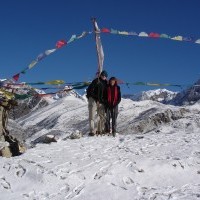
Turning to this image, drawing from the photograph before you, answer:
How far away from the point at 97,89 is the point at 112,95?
580mm

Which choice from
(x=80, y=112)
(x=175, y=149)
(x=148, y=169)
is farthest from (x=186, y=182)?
(x=80, y=112)

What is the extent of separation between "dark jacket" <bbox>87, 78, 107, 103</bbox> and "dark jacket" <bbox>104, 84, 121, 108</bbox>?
151 mm

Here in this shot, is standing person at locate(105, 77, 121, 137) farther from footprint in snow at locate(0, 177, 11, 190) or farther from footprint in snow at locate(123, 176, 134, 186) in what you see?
footprint in snow at locate(0, 177, 11, 190)

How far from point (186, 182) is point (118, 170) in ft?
5.13

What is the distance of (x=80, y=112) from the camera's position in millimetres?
72125

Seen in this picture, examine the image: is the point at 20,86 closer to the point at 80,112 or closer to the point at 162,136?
the point at 162,136

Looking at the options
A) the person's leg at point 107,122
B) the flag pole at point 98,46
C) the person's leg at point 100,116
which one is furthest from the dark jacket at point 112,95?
the flag pole at point 98,46

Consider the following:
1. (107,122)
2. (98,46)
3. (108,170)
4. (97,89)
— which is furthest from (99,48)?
(108,170)

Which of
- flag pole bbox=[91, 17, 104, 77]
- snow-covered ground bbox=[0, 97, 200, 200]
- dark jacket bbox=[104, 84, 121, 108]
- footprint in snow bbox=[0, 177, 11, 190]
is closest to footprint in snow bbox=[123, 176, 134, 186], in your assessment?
snow-covered ground bbox=[0, 97, 200, 200]

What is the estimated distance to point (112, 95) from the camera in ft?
58.7

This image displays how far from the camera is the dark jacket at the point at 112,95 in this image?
58.7ft

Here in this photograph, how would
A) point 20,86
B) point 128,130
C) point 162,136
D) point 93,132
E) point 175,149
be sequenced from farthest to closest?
point 128,130, point 20,86, point 93,132, point 162,136, point 175,149

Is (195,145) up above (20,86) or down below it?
below

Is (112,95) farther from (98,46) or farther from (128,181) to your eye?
(128,181)
